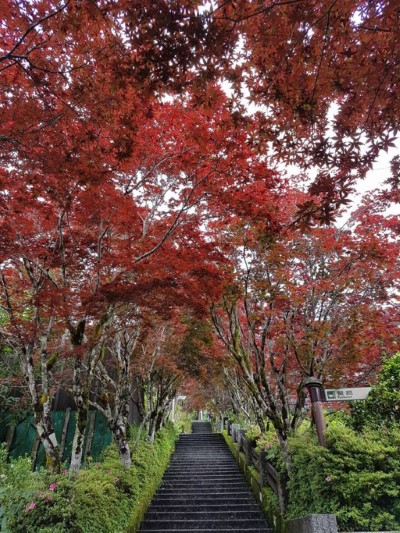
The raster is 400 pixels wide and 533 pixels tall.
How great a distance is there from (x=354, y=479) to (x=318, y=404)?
116 cm

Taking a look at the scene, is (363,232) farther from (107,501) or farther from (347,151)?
(107,501)

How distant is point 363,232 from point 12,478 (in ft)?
26.9

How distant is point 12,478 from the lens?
570 cm

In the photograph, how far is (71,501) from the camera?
201 inches

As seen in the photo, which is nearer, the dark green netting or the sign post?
the sign post

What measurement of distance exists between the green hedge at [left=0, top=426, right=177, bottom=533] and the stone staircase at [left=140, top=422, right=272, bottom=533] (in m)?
0.88

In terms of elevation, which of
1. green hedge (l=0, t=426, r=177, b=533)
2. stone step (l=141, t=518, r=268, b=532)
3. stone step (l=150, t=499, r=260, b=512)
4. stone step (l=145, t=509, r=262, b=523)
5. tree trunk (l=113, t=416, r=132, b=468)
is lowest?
stone step (l=141, t=518, r=268, b=532)

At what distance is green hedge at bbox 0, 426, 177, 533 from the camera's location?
15.6 feet

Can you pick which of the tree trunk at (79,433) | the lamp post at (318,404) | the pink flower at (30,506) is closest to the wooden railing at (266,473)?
the lamp post at (318,404)

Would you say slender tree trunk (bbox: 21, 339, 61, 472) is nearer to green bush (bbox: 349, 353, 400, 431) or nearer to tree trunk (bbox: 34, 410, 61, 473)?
tree trunk (bbox: 34, 410, 61, 473)

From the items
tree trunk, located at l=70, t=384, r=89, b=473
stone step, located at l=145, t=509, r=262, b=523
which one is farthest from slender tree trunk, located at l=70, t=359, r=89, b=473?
stone step, located at l=145, t=509, r=262, b=523

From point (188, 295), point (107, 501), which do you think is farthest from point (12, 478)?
point (188, 295)

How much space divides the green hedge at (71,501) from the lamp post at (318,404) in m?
3.94

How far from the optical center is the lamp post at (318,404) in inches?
226
